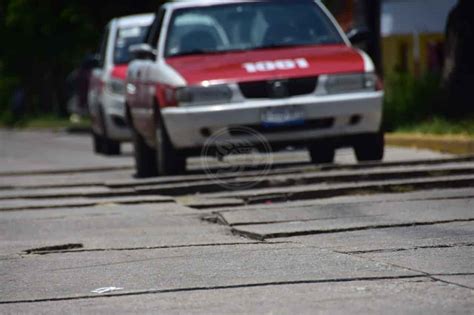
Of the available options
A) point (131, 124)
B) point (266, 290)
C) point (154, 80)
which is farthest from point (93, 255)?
point (131, 124)

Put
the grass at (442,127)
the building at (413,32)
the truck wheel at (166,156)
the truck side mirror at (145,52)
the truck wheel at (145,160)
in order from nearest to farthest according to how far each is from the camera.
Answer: the truck wheel at (166,156), the truck side mirror at (145,52), the truck wheel at (145,160), the grass at (442,127), the building at (413,32)

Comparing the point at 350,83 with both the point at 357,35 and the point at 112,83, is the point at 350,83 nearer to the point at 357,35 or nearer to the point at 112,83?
the point at 357,35

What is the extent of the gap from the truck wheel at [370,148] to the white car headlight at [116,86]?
6479mm

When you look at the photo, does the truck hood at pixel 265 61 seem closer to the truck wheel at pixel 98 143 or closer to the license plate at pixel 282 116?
the license plate at pixel 282 116

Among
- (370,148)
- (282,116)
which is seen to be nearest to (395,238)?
(282,116)

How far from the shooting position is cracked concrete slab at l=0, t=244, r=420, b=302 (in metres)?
6.82

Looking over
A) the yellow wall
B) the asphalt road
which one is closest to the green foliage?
the asphalt road

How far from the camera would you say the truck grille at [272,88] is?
42.2 feet

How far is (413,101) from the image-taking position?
18797mm

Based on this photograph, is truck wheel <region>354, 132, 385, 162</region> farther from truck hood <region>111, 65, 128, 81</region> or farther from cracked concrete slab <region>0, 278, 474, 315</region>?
cracked concrete slab <region>0, 278, 474, 315</region>

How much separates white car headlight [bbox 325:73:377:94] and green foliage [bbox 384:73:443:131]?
5.12m

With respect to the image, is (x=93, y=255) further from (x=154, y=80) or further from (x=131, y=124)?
(x=131, y=124)

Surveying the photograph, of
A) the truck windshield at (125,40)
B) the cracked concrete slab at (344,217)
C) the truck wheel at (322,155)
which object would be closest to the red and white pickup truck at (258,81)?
the truck wheel at (322,155)

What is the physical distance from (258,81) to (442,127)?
413 centimetres
